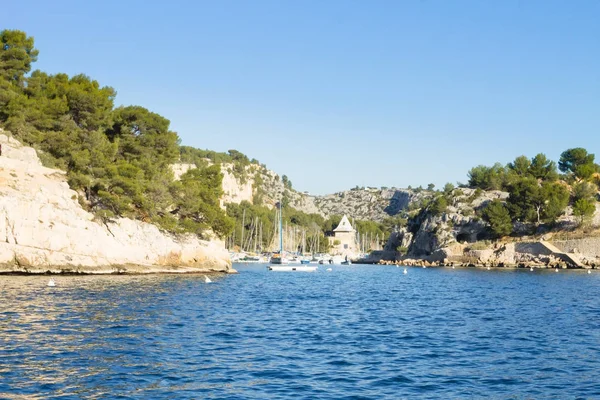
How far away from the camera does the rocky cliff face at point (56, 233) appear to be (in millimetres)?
40594

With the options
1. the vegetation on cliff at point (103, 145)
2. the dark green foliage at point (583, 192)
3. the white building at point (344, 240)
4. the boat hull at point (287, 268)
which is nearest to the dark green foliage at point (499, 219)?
the dark green foliage at point (583, 192)

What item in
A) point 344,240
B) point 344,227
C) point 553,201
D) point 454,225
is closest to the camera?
point 553,201

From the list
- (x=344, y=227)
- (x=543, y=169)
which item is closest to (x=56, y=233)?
(x=543, y=169)

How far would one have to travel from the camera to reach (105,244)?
47.3 m

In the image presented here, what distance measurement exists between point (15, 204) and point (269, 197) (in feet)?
470

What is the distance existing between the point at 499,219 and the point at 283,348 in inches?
3172

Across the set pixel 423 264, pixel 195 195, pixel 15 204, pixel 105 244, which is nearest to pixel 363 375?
pixel 15 204

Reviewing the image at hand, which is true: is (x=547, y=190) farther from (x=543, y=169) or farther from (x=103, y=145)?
(x=103, y=145)

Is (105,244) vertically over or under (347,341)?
over

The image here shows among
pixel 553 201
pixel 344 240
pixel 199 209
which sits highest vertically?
pixel 553 201

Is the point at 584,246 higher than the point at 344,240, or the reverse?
the point at 344,240

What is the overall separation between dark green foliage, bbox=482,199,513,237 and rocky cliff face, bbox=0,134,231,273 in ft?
187

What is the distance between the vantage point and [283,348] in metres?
18.3

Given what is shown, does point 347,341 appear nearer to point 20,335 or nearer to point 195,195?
point 20,335
